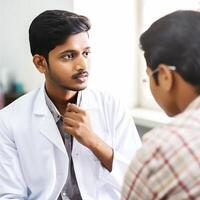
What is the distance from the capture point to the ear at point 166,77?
0.81 m

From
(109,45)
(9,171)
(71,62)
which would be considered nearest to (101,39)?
(109,45)

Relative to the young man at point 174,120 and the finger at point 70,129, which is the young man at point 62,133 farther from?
the young man at point 174,120

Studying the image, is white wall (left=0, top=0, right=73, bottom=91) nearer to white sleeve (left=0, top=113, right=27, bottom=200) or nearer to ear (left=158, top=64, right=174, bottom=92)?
white sleeve (left=0, top=113, right=27, bottom=200)

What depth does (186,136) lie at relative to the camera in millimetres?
706

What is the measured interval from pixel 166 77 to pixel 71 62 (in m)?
0.51

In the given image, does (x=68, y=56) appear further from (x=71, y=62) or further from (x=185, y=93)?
(x=185, y=93)

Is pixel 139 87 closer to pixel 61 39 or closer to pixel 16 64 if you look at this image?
pixel 16 64

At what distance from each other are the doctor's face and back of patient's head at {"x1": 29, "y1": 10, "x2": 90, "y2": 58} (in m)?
0.02

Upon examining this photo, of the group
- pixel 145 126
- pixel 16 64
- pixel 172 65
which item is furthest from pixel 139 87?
pixel 172 65

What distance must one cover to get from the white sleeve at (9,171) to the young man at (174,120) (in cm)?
59

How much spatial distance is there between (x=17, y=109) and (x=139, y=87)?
3.33 feet

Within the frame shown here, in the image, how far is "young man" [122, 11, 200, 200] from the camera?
0.70m

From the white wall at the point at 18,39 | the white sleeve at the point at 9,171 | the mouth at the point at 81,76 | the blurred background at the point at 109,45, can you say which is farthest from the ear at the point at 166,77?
the white wall at the point at 18,39

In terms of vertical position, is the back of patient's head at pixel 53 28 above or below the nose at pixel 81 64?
above
